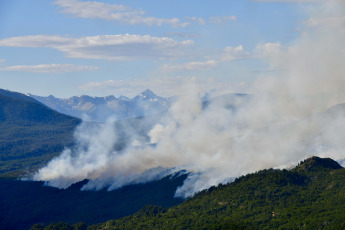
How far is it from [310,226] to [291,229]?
685 centimetres

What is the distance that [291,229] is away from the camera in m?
200

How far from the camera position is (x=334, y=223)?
7736 inches

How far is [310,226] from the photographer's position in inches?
7795

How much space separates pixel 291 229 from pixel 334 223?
15.3m

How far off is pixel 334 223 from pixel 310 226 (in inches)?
332
